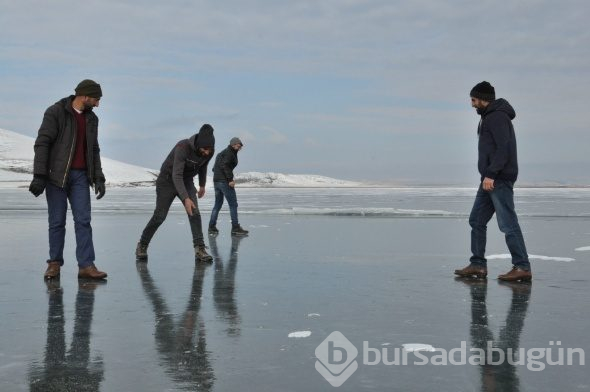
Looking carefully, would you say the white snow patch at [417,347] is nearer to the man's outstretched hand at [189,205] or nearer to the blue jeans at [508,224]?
the blue jeans at [508,224]

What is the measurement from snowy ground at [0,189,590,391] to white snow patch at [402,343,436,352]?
2 centimetres

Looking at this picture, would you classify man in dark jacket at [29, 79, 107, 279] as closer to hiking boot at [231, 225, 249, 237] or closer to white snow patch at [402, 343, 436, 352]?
white snow patch at [402, 343, 436, 352]

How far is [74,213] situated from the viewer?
279 inches

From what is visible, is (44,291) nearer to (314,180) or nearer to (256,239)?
(256,239)

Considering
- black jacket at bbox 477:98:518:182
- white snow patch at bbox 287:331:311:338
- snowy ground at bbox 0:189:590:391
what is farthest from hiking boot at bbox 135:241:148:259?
white snow patch at bbox 287:331:311:338

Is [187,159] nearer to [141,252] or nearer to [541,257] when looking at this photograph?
[141,252]

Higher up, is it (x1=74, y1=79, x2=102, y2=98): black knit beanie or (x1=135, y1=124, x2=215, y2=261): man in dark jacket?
(x1=74, y1=79, x2=102, y2=98): black knit beanie

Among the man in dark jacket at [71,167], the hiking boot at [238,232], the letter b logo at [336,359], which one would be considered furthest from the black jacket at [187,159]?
the letter b logo at [336,359]

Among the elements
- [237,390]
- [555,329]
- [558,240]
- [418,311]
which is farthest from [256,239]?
[237,390]

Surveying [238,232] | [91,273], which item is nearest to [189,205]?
[91,273]

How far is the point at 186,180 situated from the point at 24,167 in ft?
382

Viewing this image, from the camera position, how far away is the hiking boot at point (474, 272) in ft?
23.4

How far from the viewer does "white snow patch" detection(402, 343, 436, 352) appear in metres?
4.04

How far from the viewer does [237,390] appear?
10.7ft
